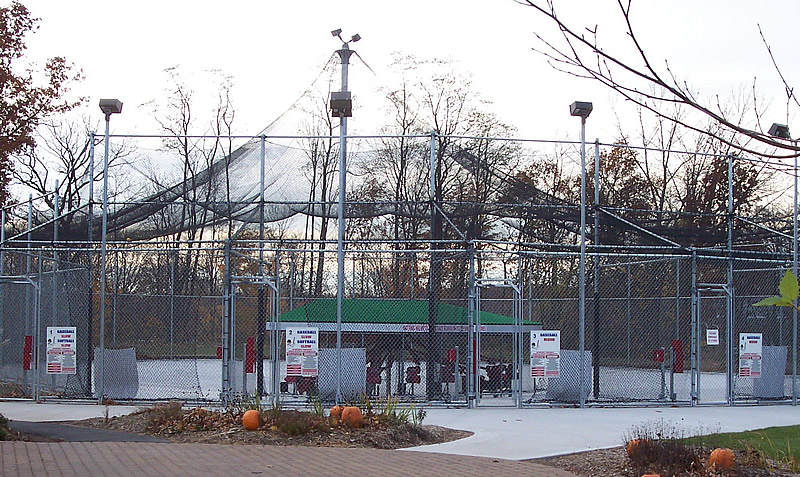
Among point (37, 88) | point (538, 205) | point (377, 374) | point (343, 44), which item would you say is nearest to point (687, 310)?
point (538, 205)

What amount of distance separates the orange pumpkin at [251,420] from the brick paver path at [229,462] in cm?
75

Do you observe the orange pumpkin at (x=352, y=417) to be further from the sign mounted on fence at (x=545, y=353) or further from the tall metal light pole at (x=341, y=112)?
the sign mounted on fence at (x=545, y=353)

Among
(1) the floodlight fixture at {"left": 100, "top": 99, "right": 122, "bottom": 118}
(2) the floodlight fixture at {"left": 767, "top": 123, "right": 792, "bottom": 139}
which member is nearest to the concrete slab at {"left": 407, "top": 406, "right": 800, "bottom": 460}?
(2) the floodlight fixture at {"left": 767, "top": 123, "right": 792, "bottom": 139}

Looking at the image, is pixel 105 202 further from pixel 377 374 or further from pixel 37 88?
pixel 37 88

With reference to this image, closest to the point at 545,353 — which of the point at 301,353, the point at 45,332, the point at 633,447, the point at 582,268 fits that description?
the point at 582,268

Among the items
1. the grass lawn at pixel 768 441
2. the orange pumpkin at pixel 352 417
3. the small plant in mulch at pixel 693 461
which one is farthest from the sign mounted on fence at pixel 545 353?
the small plant in mulch at pixel 693 461

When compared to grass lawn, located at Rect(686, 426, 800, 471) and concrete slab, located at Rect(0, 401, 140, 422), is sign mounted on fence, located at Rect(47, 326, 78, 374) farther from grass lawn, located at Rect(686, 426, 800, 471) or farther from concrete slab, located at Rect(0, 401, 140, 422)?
grass lawn, located at Rect(686, 426, 800, 471)

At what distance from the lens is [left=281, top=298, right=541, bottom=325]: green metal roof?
17500mm

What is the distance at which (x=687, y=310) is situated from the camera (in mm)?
27484

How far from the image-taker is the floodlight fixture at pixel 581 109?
1581cm

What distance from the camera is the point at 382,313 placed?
1764 cm

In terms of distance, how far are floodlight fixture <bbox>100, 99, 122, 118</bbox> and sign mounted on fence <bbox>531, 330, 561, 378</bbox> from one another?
25.9ft

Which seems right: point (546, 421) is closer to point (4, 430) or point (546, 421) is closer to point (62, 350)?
point (4, 430)

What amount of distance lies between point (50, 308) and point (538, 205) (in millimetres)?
10399
